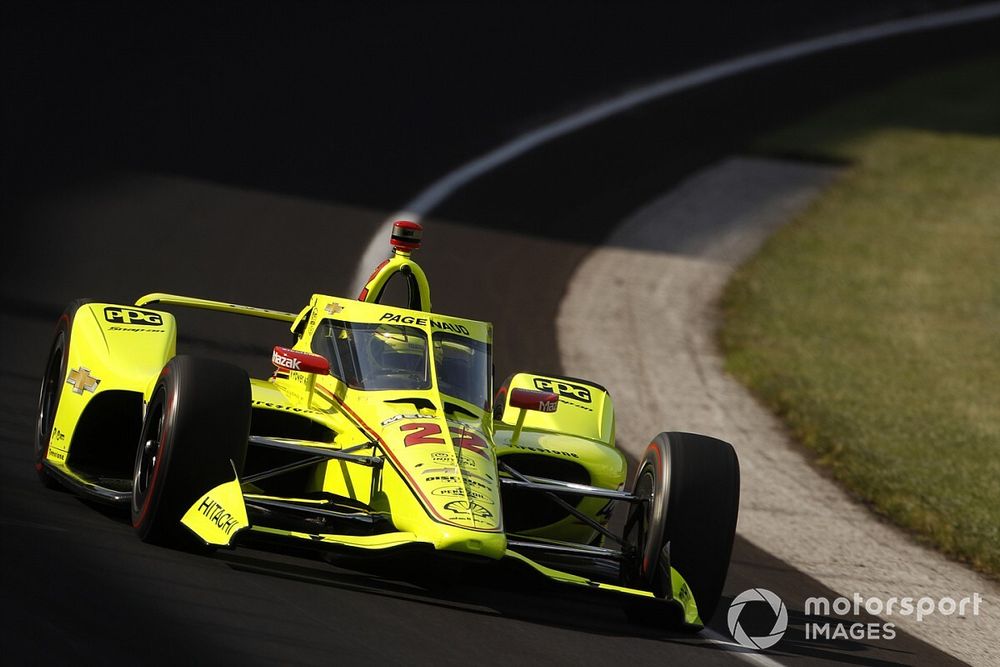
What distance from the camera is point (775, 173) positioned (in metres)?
22.8

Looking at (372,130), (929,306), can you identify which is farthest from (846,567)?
(372,130)

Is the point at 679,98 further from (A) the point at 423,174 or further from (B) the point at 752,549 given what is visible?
(B) the point at 752,549

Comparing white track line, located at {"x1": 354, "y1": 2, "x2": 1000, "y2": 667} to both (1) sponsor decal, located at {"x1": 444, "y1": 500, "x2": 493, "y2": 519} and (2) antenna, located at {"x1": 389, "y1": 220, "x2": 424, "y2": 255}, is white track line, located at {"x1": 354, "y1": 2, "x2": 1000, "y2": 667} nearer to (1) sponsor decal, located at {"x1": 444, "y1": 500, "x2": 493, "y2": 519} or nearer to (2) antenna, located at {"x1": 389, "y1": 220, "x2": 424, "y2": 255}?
(2) antenna, located at {"x1": 389, "y1": 220, "x2": 424, "y2": 255}

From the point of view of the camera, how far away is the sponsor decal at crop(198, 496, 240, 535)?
7.53 metres

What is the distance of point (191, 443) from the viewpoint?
7.79 m

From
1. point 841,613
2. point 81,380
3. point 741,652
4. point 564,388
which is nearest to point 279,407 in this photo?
point 81,380

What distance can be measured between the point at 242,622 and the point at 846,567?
16.8 ft

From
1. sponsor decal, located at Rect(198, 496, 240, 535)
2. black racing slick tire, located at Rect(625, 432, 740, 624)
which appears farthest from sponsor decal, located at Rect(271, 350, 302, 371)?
black racing slick tire, located at Rect(625, 432, 740, 624)

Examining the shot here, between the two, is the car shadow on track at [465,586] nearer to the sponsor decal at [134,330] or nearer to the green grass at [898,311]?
the sponsor decal at [134,330]

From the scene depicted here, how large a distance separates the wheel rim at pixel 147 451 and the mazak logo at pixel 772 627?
339 centimetres

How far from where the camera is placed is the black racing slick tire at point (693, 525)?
833 cm

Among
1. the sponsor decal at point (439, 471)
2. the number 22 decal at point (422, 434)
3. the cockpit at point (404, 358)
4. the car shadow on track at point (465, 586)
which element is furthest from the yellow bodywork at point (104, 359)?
the sponsor decal at point (439, 471)

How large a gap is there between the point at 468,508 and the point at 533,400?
1.54 m

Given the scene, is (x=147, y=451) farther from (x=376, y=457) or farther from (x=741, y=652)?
(x=741, y=652)
